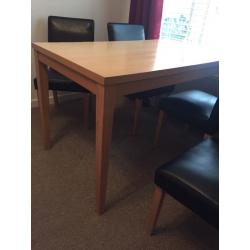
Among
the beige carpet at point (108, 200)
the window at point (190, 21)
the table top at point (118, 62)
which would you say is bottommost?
the beige carpet at point (108, 200)

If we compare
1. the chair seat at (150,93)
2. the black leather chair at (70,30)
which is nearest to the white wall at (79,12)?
the black leather chair at (70,30)

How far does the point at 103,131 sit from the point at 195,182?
1.44ft

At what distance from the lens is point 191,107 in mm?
1602

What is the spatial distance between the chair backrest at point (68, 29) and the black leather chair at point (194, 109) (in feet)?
3.57

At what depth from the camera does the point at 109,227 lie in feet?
3.96

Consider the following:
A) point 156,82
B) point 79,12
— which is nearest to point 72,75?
point 156,82

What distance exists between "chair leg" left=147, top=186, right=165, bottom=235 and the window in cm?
166

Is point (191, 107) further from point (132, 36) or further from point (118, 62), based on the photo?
point (132, 36)

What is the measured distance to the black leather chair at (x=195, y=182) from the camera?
2.71 ft

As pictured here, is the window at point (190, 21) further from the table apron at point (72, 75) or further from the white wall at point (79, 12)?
the table apron at point (72, 75)

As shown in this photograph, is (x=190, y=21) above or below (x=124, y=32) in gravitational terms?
above
